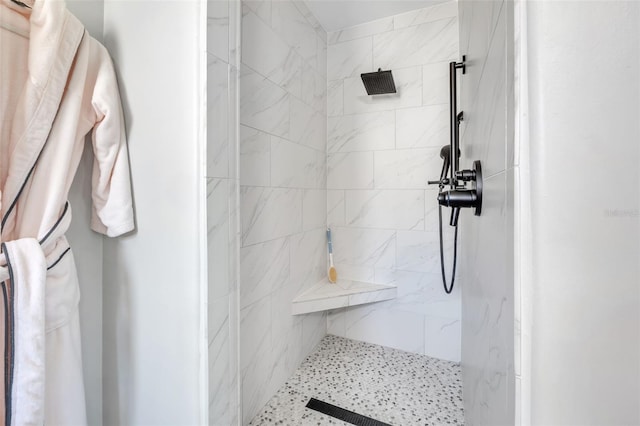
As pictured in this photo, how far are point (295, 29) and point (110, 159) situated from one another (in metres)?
1.22

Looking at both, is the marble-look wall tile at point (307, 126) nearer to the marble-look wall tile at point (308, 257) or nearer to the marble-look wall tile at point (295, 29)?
the marble-look wall tile at point (295, 29)

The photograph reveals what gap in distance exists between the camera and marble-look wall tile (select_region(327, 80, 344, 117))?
1816mm

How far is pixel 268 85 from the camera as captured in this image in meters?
1.27

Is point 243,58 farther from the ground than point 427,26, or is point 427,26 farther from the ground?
point 427,26

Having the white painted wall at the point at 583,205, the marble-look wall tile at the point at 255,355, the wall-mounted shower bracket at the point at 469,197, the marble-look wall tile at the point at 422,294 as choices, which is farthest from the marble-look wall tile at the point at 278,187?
the white painted wall at the point at 583,205

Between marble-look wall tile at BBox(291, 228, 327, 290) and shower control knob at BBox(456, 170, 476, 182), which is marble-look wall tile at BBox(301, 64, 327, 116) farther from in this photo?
shower control knob at BBox(456, 170, 476, 182)

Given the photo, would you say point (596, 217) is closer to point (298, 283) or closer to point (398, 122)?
point (298, 283)

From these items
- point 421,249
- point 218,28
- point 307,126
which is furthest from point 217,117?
point 421,249

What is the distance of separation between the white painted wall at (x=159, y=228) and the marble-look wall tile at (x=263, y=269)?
1.10ft

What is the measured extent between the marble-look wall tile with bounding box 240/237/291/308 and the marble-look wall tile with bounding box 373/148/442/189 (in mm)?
769

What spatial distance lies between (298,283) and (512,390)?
123 centimetres

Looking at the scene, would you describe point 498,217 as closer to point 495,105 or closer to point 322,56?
point 495,105

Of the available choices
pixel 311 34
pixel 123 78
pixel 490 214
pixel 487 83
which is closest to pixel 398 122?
pixel 311 34

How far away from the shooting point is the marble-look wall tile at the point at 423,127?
5.20 feet
